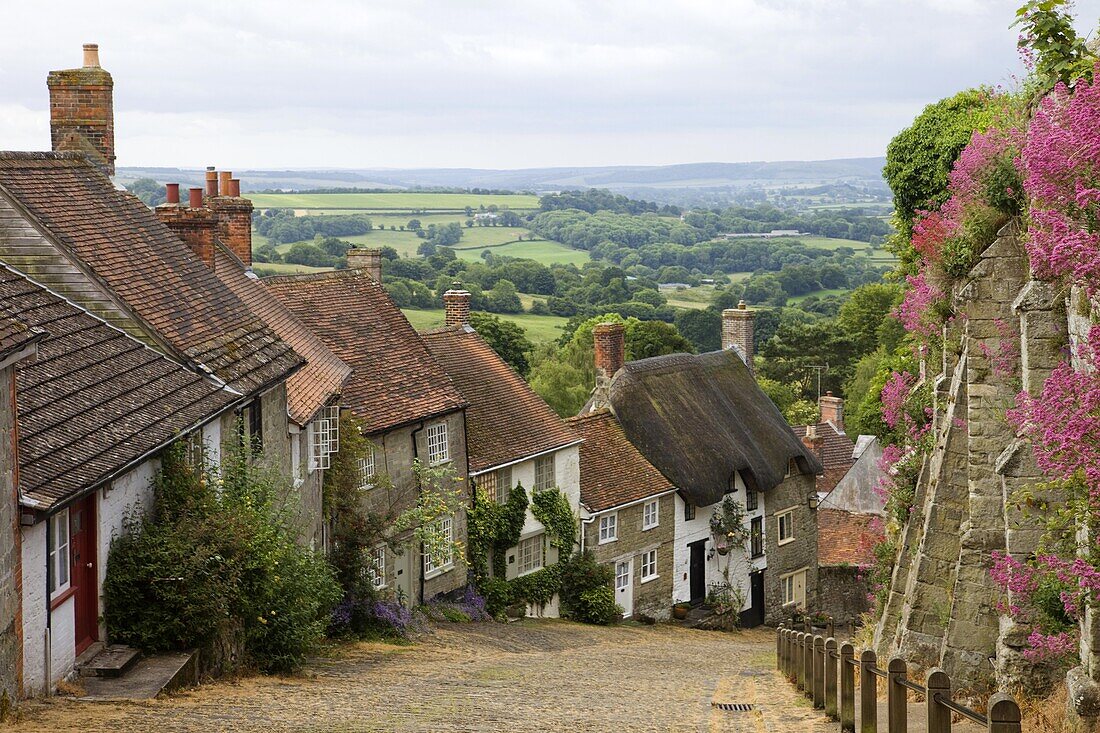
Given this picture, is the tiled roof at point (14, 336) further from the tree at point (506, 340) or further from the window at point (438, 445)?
the tree at point (506, 340)

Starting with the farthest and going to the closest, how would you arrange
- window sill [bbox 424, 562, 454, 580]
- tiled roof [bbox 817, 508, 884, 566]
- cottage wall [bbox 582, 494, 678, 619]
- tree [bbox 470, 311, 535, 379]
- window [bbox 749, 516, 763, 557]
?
tree [bbox 470, 311, 535, 379] → tiled roof [bbox 817, 508, 884, 566] → window [bbox 749, 516, 763, 557] → cottage wall [bbox 582, 494, 678, 619] → window sill [bbox 424, 562, 454, 580]

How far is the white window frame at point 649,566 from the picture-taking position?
33312 mm

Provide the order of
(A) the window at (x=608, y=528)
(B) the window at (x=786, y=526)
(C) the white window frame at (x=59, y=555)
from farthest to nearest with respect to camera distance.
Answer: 1. (B) the window at (x=786, y=526)
2. (A) the window at (x=608, y=528)
3. (C) the white window frame at (x=59, y=555)

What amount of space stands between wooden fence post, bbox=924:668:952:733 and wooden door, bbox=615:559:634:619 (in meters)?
24.2

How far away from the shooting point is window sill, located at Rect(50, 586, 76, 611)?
11391 millimetres

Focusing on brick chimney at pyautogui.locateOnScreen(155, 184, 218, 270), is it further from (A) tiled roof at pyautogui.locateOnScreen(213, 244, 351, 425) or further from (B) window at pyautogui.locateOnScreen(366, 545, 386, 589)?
(B) window at pyautogui.locateOnScreen(366, 545, 386, 589)

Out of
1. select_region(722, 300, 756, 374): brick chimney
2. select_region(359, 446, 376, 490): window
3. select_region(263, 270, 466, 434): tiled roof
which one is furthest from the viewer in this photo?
select_region(722, 300, 756, 374): brick chimney

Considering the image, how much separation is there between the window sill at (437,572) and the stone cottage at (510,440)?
2.18 metres

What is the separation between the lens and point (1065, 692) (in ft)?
36.6

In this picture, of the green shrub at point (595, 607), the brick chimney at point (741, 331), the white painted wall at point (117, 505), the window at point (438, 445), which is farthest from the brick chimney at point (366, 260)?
the white painted wall at point (117, 505)

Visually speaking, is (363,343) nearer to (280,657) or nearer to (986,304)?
(280,657)

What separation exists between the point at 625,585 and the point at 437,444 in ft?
26.9

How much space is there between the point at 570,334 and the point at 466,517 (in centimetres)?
6257

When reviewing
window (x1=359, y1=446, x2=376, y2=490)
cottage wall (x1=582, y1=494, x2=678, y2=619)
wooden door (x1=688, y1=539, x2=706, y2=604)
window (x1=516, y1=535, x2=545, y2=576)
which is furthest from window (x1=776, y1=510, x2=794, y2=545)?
window (x1=359, y1=446, x2=376, y2=490)
